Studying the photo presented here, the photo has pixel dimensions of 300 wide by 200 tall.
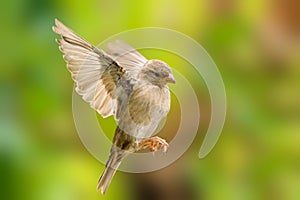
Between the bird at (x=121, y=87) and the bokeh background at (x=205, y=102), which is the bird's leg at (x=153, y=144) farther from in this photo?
the bokeh background at (x=205, y=102)

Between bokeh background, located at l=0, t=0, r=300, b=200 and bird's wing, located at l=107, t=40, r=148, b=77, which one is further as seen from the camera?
bokeh background, located at l=0, t=0, r=300, b=200

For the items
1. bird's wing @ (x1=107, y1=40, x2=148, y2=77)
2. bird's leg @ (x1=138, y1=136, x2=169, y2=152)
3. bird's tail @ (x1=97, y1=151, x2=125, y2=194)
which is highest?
bird's wing @ (x1=107, y1=40, x2=148, y2=77)

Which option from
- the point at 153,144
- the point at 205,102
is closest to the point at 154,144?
the point at 153,144

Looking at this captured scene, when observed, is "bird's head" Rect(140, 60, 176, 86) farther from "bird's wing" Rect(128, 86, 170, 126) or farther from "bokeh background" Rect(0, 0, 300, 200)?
"bokeh background" Rect(0, 0, 300, 200)

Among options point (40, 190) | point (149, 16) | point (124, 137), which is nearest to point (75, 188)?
point (40, 190)

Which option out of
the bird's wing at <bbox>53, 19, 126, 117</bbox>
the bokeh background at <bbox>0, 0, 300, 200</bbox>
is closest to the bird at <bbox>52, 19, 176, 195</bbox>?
the bird's wing at <bbox>53, 19, 126, 117</bbox>

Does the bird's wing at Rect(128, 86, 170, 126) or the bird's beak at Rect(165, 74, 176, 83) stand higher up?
the bird's beak at Rect(165, 74, 176, 83)
